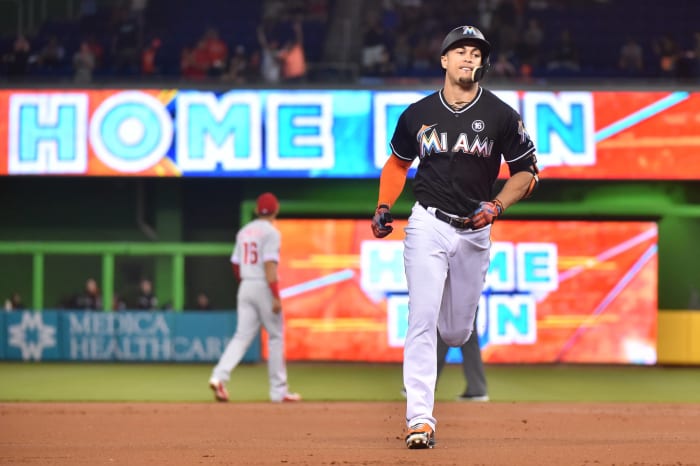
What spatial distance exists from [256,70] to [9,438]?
10.8m

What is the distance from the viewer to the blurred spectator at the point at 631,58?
18077 millimetres

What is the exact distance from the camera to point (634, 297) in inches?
650

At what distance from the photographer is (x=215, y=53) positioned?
18156 mm

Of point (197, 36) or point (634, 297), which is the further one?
point (197, 36)

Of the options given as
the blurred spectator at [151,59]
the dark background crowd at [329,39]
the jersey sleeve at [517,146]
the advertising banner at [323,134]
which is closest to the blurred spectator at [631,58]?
the dark background crowd at [329,39]

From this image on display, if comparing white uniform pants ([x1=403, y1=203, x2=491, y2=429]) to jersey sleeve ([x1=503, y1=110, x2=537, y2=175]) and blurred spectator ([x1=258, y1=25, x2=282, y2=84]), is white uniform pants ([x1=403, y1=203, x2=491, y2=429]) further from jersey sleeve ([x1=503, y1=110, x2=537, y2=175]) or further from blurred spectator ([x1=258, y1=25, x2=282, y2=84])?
blurred spectator ([x1=258, y1=25, x2=282, y2=84])

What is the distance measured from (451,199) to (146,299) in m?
11.4

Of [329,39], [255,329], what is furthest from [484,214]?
[329,39]

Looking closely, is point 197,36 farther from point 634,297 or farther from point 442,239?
point 442,239

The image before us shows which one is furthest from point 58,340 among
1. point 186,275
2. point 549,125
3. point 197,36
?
point 549,125

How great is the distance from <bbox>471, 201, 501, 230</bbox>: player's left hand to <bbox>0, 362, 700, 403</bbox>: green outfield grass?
5.92 metres

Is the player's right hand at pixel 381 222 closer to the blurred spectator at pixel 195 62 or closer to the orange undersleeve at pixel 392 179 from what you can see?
the orange undersleeve at pixel 392 179

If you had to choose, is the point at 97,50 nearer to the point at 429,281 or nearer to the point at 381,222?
the point at 381,222

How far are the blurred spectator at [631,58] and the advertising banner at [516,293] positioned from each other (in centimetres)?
274
